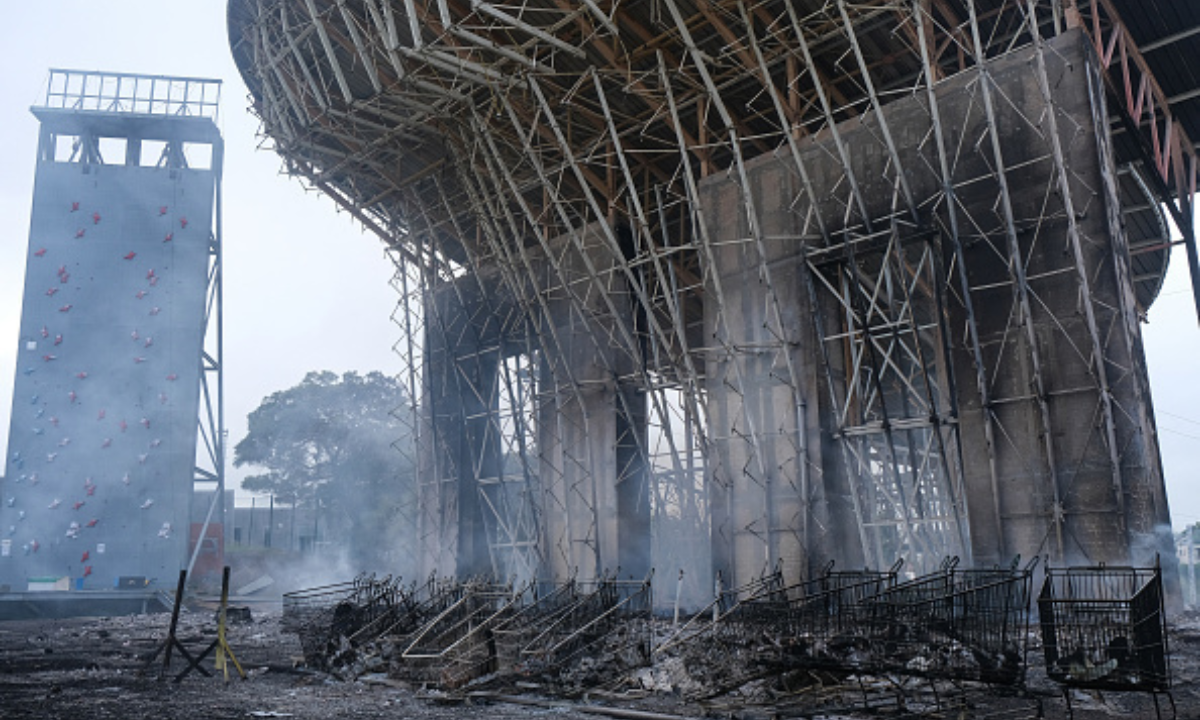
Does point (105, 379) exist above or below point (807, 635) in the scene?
above

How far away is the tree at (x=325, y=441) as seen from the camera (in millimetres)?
51219

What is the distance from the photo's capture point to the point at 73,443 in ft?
A: 121

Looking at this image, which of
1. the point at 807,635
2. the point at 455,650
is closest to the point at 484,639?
the point at 455,650

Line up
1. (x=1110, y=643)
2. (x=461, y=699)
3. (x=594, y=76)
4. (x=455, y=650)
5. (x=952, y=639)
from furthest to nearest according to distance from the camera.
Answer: (x=594, y=76)
(x=455, y=650)
(x=461, y=699)
(x=952, y=639)
(x=1110, y=643)

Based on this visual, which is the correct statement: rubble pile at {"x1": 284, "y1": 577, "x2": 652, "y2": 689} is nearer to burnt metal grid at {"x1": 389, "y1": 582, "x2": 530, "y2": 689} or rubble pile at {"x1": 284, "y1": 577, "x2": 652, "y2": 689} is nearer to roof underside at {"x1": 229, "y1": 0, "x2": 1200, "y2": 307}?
burnt metal grid at {"x1": 389, "y1": 582, "x2": 530, "y2": 689}

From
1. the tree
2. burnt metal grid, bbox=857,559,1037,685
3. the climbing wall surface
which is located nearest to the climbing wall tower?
the climbing wall surface

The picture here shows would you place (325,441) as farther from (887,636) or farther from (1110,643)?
(1110,643)

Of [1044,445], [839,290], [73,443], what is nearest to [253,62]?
[839,290]

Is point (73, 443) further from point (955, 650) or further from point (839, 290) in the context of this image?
point (955, 650)

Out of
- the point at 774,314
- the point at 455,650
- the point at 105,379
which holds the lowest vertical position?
the point at 455,650

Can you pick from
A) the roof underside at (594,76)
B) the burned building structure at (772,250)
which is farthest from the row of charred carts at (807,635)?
the roof underside at (594,76)

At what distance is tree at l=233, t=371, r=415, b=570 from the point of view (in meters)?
51.2

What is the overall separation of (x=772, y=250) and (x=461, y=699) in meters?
10.6

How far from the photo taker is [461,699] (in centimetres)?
1017
